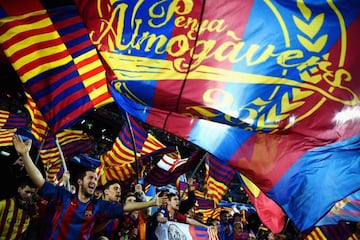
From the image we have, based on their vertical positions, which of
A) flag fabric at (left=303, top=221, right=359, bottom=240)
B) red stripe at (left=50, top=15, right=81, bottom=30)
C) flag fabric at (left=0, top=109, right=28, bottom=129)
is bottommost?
flag fabric at (left=303, top=221, right=359, bottom=240)

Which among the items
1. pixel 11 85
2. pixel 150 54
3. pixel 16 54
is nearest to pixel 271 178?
pixel 150 54

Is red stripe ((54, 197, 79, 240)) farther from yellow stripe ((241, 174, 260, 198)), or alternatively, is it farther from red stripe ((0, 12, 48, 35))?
yellow stripe ((241, 174, 260, 198))

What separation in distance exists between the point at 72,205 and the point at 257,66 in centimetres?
233

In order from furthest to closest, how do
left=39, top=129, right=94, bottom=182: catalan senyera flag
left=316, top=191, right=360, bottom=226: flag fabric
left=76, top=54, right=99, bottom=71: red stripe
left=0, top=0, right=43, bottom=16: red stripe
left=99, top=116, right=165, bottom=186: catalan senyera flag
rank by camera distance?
left=99, top=116, right=165, bottom=186: catalan senyera flag, left=39, top=129, right=94, bottom=182: catalan senyera flag, left=316, top=191, right=360, bottom=226: flag fabric, left=76, top=54, right=99, bottom=71: red stripe, left=0, top=0, right=43, bottom=16: red stripe

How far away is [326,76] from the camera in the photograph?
11.8 ft

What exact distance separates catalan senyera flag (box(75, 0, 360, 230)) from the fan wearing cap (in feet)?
3.63

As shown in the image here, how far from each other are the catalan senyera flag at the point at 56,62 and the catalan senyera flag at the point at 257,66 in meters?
0.62

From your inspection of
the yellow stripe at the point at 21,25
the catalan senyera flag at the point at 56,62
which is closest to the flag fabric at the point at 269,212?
the catalan senyera flag at the point at 56,62

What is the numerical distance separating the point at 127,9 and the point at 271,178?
230 centimetres

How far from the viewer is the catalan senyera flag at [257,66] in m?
3.47

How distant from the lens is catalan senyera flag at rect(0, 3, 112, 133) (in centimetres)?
401

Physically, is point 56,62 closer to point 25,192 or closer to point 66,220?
point 25,192

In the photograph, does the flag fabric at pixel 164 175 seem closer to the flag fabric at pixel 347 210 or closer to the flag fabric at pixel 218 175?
the flag fabric at pixel 218 175

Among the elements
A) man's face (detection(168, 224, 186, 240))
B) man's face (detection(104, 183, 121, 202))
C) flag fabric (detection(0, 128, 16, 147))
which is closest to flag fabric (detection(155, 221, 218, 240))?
man's face (detection(168, 224, 186, 240))
